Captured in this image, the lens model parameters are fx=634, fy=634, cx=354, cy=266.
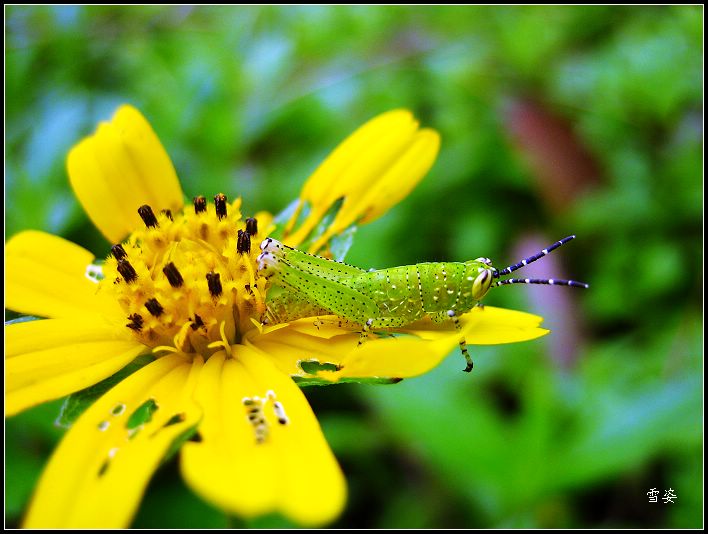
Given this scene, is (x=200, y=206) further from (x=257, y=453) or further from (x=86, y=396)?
(x=257, y=453)

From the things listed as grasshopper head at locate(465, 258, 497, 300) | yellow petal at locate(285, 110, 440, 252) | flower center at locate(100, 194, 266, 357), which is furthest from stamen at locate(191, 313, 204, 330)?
grasshopper head at locate(465, 258, 497, 300)

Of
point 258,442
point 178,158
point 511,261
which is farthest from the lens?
point 511,261

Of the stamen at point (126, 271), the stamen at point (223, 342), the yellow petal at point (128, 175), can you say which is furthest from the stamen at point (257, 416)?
the yellow petal at point (128, 175)

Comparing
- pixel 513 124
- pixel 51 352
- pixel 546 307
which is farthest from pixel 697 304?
pixel 51 352

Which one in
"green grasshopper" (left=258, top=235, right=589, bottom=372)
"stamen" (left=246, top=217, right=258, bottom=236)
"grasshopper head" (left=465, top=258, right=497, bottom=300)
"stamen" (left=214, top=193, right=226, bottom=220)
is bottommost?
"green grasshopper" (left=258, top=235, right=589, bottom=372)

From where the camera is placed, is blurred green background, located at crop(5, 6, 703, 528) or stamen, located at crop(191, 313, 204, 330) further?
blurred green background, located at crop(5, 6, 703, 528)

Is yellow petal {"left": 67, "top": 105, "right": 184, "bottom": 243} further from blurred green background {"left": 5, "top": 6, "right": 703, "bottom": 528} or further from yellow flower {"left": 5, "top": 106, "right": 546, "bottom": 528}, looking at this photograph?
blurred green background {"left": 5, "top": 6, "right": 703, "bottom": 528}

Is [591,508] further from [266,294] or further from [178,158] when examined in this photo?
[178,158]
